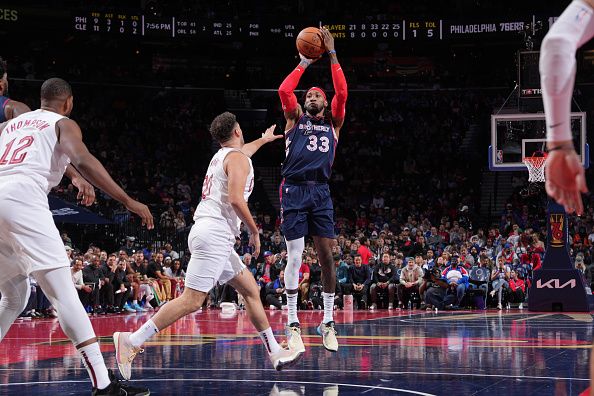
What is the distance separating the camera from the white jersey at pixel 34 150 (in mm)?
5062

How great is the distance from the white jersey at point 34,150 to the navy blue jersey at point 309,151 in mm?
3098

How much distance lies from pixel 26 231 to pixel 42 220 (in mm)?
117

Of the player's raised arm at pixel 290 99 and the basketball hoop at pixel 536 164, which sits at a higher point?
the basketball hoop at pixel 536 164

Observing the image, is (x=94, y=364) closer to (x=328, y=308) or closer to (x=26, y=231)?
(x=26, y=231)

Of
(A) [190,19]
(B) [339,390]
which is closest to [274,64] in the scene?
(A) [190,19]

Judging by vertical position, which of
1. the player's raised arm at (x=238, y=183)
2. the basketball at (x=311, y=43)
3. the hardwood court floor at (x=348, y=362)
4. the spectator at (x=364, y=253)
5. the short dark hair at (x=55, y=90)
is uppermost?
the basketball at (x=311, y=43)

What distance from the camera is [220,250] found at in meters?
6.29

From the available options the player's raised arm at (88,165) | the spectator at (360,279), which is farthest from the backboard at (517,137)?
the player's raised arm at (88,165)

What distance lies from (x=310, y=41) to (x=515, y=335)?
462cm

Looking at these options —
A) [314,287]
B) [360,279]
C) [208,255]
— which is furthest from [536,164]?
[208,255]

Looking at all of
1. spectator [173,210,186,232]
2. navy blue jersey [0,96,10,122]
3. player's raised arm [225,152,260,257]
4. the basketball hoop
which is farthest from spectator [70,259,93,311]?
navy blue jersey [0,96,10,122]

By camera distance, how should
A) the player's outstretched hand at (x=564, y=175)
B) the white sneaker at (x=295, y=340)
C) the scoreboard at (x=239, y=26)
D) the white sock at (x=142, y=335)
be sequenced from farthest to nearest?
the scoreboard at (x=239, y=26) < the white sneaker at (x=295, y=340) < the white sock at (x=142, y=335) < the player's outstretched hand at (x=564, y=175)

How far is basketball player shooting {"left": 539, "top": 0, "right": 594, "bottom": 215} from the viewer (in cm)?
292

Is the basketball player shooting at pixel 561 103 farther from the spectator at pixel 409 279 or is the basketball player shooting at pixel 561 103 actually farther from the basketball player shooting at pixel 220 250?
the spectator at pixel 409 279
